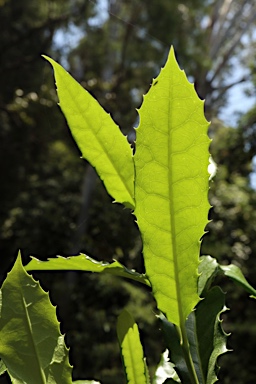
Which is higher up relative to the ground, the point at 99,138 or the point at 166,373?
the point at 99,138

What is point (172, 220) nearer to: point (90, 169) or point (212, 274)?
point (212, 274)

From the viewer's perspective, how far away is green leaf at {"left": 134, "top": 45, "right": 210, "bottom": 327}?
0.65 feet

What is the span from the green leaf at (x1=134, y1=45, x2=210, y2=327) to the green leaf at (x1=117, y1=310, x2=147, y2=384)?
→ 0.16 feet

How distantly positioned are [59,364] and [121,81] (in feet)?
18.1

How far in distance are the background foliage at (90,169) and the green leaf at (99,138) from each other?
3.69m

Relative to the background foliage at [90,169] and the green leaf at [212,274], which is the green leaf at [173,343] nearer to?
the green leaf at [212,274]

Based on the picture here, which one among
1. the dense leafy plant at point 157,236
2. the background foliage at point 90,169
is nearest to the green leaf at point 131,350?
the dense leafy plant at point 157,236

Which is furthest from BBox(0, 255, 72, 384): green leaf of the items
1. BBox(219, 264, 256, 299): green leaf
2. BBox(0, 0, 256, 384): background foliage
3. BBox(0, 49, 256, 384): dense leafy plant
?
BBox(0, 0, 256, 384): background foliage

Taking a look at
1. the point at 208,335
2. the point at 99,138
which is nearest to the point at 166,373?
the point at 208,335

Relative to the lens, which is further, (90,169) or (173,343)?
(90,169)

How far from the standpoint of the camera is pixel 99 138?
264 mm

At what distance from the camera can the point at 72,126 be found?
256mm

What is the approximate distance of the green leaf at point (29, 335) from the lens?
21 centimetres

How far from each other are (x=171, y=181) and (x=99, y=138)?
7cm
